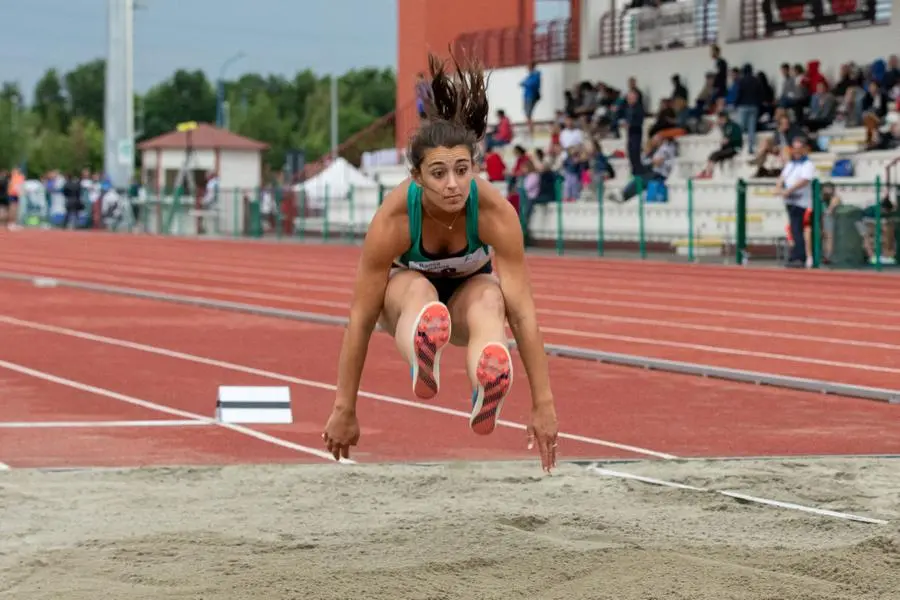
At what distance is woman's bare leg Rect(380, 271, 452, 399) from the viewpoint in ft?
18.4

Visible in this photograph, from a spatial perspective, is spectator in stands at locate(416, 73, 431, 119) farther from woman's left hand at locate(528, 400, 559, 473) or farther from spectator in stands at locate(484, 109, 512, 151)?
spectator in stands at locate(484, 109, 512, 151)

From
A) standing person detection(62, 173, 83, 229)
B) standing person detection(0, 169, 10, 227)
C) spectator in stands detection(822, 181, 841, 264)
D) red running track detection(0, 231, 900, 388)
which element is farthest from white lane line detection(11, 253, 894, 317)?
standing person detection(62, 173, 83, 229)

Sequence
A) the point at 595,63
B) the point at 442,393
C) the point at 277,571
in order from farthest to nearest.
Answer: the point at 595,63 < the point at 442,393 < the point at 277,571

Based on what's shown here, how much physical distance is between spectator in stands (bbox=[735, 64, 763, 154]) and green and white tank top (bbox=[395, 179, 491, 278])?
21027mm

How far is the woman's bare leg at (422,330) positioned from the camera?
5.60 m

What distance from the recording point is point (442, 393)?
429 inches

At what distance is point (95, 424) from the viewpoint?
9523 millimetres

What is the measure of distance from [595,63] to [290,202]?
7.19 metres

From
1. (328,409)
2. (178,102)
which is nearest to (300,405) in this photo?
(328,409)

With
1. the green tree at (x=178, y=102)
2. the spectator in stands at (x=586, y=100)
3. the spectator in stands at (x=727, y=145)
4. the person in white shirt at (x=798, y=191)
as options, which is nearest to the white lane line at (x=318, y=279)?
the person in white shirt at (x=798, y=191)

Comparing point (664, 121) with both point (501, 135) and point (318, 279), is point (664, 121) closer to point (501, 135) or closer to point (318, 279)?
point (501, 135)

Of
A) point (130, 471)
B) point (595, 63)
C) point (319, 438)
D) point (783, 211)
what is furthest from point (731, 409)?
point (595, 63)

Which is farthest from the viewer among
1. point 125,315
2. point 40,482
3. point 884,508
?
point 125,315

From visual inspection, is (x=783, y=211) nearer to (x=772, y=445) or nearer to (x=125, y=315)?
(x=125, y=315)
